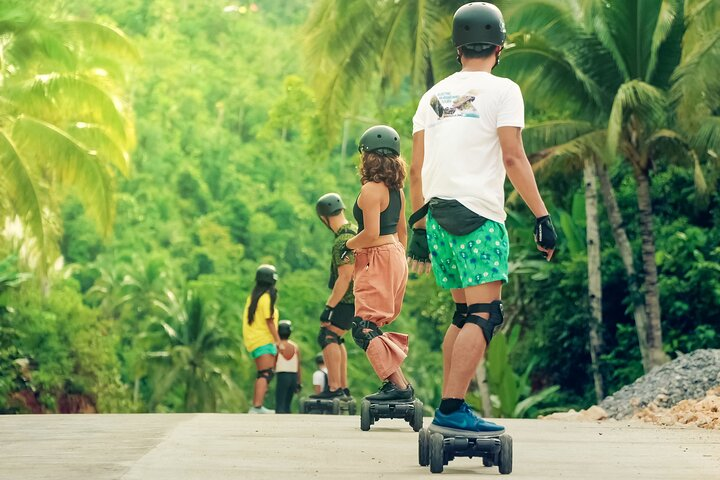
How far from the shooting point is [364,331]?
8859mm

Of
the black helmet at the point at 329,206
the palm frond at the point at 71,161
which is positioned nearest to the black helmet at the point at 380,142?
the black helmet at the point at 329,206

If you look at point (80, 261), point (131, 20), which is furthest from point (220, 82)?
point (80, 261)

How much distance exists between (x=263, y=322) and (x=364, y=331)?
247 inches

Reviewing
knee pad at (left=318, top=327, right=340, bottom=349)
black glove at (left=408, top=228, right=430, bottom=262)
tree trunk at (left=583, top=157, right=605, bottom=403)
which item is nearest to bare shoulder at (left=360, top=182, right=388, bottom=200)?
black glove at (left=408, top=228, right=430, bottom=262)

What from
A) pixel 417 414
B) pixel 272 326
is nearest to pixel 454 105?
pixel 417 414

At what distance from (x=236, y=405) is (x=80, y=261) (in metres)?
11.6

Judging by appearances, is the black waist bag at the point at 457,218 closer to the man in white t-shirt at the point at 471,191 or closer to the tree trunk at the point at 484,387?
the man in white t-shirt at the point at 471,191

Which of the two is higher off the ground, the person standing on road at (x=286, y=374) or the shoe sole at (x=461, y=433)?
the person standing on road at (x=286, y=374)

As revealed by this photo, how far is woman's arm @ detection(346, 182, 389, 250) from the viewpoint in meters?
8.93

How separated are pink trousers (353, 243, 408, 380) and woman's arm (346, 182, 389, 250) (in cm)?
16

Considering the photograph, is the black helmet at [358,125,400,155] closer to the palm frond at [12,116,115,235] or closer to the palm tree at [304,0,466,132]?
the palm frond at [12,116,115,235]

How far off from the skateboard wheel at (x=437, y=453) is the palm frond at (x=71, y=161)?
20082mm

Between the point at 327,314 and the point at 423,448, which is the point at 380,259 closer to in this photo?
the point at 327,314

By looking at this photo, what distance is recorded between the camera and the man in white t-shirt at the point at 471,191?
626 centimetres
